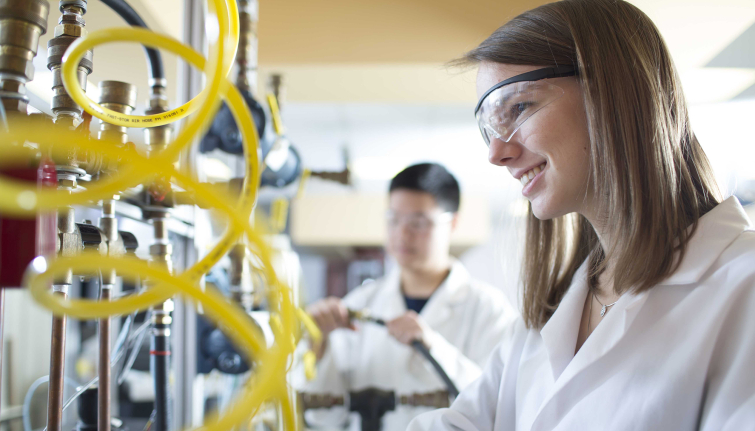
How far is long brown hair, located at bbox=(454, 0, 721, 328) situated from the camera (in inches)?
26.2

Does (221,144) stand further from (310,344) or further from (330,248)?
(330,248)

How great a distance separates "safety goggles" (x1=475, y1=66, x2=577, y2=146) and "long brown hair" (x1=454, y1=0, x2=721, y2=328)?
0.02 m

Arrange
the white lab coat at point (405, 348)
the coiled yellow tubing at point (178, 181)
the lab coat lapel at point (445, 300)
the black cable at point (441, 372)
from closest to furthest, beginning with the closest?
the coiled yellow tubing at point (178, 181) < the black cable at point (441, 372) < the white lab coat at point (405, 348) < the lab coat lapel at point (445, 300)

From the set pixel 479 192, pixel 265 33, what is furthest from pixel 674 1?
pixel 479 192

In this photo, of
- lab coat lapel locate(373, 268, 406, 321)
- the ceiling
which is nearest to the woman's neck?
the ceiling

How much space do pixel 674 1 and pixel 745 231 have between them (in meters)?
0.38

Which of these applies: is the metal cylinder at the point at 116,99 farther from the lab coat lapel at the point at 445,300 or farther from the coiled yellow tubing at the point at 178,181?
the lab coat lapel at the point at 445,300

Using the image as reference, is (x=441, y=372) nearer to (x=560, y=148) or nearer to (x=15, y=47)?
(x=560, y=148)

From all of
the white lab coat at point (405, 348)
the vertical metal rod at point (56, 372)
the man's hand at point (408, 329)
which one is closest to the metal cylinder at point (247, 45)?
the vertical metal rod at point (56, 372)

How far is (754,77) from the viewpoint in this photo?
33.9 inches

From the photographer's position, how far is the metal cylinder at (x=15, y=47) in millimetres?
419

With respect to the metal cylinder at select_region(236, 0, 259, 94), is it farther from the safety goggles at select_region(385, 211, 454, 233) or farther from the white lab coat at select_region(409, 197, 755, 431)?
the safety goggles at select_region(385, 211, 454, 233)

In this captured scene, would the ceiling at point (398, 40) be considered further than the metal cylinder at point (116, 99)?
Yes

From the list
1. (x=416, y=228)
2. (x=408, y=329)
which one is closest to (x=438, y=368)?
(x=408, y=329)
